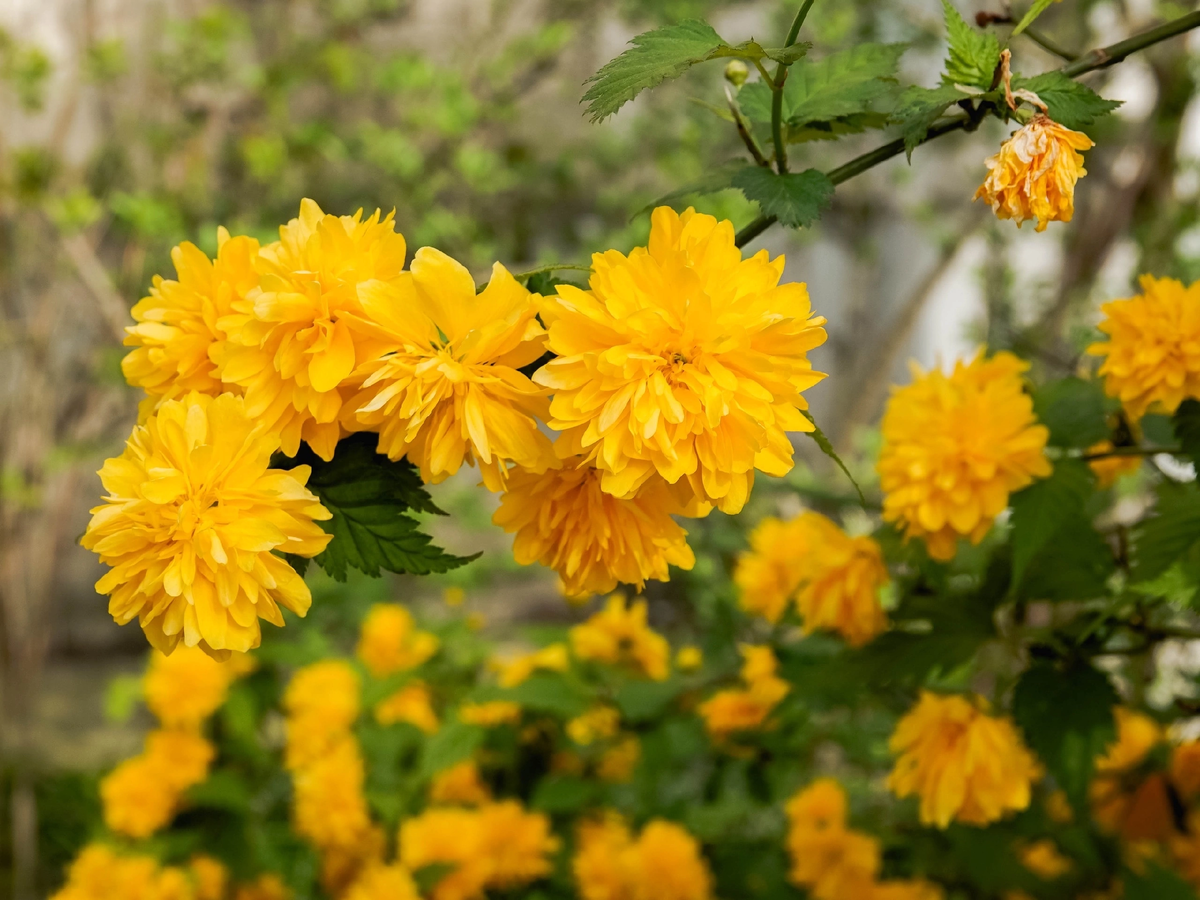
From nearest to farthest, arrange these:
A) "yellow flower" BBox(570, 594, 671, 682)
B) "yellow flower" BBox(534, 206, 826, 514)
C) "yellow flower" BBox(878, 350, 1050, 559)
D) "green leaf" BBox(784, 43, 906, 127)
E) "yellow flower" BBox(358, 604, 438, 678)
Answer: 1. "yellow flower" BBox(534, 206, 826, 514)
2. "green leaf" BBox(784, 43, 906, 127)
3. "yellow flower" BBox(878, 350, 1050, 559)
4. "yellow flower" BBox(570, 594, 671, 682)
5. "yellow flower" BBox(358, 604, 438, 678)

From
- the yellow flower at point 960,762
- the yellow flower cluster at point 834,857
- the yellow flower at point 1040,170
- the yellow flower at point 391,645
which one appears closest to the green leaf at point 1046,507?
the yellow flower at point 960,762

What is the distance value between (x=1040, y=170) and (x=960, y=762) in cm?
40

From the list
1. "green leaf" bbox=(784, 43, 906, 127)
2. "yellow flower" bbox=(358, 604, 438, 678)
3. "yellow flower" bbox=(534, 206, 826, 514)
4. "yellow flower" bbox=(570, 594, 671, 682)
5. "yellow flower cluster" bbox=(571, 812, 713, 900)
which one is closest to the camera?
"yellow flower" bbox=(534, 206, 826, 514)

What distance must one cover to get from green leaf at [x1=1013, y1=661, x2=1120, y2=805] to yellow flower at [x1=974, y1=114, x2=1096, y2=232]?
34cm

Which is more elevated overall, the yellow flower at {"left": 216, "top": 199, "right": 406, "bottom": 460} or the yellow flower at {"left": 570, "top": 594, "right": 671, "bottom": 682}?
the yellow flower at {"left": 216, "top": 199, "right": 406, "bottom": 460}

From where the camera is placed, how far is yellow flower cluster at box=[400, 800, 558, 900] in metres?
0.92

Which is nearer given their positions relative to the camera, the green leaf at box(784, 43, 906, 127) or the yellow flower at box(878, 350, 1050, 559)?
the green leaf at box(784, 43, 906, 127)

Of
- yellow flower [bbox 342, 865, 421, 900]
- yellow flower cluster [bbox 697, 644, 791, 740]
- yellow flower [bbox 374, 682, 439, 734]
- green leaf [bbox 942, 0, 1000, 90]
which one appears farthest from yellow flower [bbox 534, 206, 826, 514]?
yellow flower [bbox 374, 682, 439, 734]

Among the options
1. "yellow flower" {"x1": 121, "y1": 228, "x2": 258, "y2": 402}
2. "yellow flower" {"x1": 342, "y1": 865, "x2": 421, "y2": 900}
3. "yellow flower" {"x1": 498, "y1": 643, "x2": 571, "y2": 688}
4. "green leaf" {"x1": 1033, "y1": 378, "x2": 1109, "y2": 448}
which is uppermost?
"yellow flower" {"x1": 121, "y1": 228, "x2": 258, "y2": 402}

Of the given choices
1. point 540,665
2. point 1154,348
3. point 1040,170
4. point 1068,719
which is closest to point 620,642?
Answer: point 540,665

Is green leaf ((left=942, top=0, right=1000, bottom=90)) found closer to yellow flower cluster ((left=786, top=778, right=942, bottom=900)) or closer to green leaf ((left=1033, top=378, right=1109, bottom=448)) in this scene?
green leaf ((left=1033, top=378, right=1109, bottom=448))

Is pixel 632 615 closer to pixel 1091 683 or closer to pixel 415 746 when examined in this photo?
pixel 415 746

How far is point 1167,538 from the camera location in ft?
1.83

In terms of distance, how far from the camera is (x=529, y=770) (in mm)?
1062
